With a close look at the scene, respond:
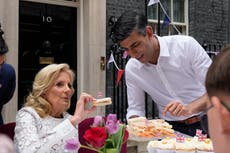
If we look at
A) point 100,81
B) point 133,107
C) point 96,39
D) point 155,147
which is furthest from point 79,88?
point 155,147

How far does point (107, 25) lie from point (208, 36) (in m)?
2.64

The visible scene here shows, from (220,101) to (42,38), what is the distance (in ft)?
21.0

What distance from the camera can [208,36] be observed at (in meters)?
8.98

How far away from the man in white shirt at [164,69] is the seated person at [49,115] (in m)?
0.49

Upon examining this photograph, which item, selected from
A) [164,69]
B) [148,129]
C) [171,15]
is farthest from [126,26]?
[171,15]

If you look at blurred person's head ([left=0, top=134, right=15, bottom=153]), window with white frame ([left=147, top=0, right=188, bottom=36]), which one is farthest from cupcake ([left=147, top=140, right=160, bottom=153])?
window with white frame ([left=147, top=0, right=188, bottom=36])

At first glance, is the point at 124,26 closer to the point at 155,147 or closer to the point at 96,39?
the point at 155,147

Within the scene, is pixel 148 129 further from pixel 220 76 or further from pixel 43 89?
pixel 220 76

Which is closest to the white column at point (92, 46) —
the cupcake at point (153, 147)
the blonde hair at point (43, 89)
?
the blonde hair at point (43, 89)

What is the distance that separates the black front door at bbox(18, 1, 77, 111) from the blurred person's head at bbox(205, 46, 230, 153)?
5792 mm

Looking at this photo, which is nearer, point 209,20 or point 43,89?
point 43,89

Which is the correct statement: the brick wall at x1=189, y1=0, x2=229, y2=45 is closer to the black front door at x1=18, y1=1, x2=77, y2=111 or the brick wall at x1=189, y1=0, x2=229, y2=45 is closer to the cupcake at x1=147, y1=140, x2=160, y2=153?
the black front door at x1=18, y1=1, x2=77, y2=111

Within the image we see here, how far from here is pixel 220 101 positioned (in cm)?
103

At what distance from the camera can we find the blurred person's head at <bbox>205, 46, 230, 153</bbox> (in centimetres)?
Result: 101
